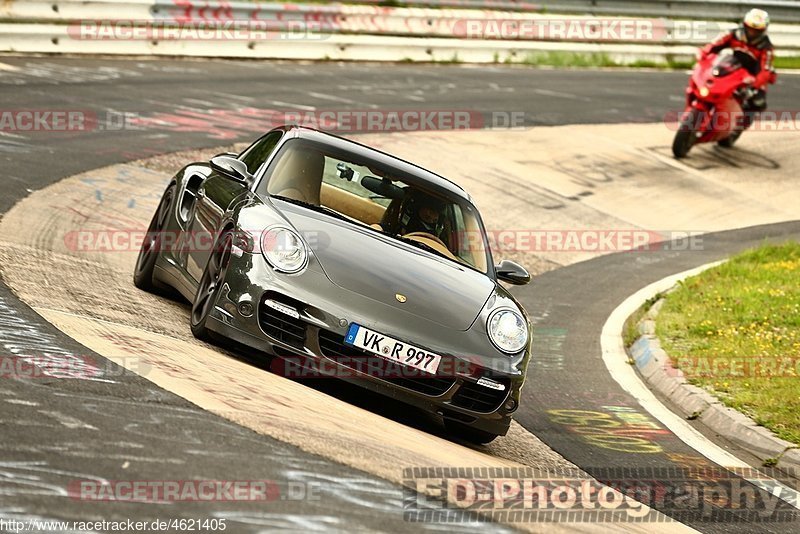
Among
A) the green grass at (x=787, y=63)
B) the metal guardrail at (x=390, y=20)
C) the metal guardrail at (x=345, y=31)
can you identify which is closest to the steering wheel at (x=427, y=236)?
the metal guardrail at (x=345, y=31)

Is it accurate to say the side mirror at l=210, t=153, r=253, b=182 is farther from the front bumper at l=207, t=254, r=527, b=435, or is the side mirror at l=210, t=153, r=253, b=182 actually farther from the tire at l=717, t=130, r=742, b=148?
the tire at l=717, t=130, r=742, b=148

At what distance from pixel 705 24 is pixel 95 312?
23116 mm

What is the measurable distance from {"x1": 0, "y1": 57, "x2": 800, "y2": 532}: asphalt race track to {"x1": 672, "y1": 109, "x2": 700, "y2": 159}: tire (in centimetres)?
191

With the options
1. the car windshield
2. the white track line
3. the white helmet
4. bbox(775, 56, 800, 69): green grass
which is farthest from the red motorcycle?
the car windshield

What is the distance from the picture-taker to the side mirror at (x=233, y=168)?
774cm

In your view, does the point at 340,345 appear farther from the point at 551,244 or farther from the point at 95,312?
the point at 551,244

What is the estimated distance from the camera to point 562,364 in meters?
9.77

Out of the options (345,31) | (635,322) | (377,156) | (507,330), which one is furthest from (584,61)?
(507,330)

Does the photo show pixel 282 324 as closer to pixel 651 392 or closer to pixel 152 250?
pixel 152 250

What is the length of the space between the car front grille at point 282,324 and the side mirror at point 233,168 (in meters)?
1.33

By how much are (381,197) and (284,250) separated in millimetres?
1338

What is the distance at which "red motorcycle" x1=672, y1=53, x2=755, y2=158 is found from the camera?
60.5 ft

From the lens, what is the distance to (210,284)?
Answer: 7.04 m

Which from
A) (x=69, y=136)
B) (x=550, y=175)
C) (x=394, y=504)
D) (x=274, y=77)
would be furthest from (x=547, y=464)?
(x=274, y=77)
